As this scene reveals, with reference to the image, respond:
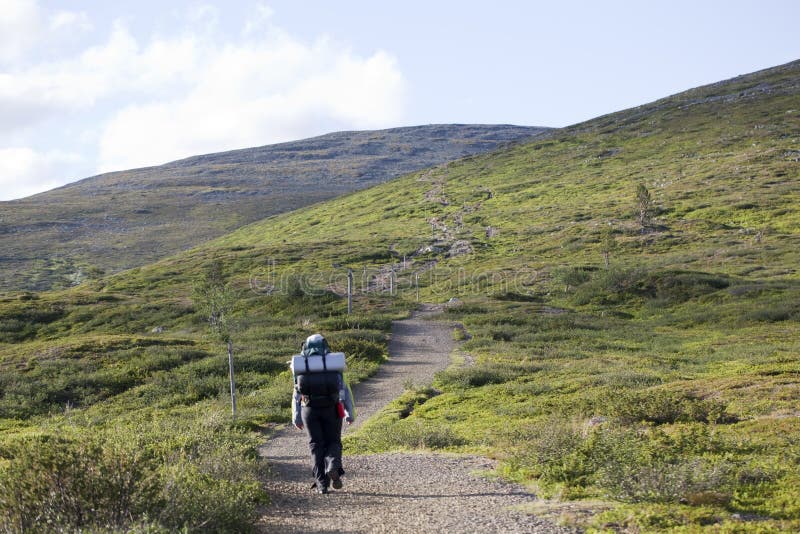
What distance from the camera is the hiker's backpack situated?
930cm

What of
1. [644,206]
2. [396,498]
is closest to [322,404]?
[396,498]

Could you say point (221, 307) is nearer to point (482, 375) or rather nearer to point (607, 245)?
point (482, 375)

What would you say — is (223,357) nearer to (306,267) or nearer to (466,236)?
(306,267)

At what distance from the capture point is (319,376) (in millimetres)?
9352

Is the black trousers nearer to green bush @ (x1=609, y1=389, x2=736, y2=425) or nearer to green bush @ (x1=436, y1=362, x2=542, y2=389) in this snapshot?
green bush @ (x1=609, y1=389, x2=736, y2=425)

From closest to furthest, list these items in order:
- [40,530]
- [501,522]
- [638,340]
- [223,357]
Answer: [40,530]
[501,522]
[223,357]
[638,340]

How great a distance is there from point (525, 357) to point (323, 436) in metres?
18.9

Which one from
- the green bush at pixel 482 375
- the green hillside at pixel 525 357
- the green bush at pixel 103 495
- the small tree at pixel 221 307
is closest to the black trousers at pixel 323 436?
the green hillside at pixel 525 357

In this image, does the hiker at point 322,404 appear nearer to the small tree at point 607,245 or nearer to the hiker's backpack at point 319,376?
the hiker's backpack at point 319,376

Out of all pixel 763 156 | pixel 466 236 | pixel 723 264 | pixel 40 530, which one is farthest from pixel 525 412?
pixel 763 156

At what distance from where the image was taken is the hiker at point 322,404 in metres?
9.32

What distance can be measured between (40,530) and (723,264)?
6553 cm

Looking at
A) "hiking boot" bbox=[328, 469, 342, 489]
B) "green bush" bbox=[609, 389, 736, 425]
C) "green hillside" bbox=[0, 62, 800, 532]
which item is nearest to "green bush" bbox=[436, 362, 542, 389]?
"green hillside" bbox=[0, 62, 800, 532]

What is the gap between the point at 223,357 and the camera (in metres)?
27.9
